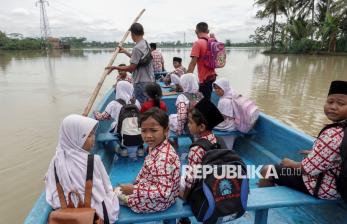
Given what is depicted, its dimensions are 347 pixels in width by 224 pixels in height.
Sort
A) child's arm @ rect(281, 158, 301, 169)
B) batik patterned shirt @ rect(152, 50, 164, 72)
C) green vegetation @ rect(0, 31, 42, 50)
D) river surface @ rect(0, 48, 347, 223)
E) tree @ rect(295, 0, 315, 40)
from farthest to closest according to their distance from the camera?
green vegetation @ rect(0, 31, 42, 50) → tree @ rect(295, 0, 315, 40) → batik patterned shirt @ rect(152, 50, 164, 72) → river surface @ rect(0, 48, 347, 223) → child's arm @ rect(281, 158, 301, 169)

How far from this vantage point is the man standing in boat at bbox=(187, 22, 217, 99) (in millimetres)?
3945

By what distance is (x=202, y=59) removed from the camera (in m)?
4.06

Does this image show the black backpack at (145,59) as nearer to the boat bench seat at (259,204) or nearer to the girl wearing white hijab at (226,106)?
the girl wearing white hijab at (226,106)

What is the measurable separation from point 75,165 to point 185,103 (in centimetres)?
214

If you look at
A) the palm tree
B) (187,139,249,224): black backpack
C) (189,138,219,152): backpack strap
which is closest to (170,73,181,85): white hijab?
(189,138,219,152): backpack strap

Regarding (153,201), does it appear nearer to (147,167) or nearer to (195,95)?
(147,167)

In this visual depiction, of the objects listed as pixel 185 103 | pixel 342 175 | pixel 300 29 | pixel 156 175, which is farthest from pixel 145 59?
pixel 300 29

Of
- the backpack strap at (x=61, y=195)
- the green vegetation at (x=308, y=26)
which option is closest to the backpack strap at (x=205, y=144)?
the backpack strap at (x=61, y=195)

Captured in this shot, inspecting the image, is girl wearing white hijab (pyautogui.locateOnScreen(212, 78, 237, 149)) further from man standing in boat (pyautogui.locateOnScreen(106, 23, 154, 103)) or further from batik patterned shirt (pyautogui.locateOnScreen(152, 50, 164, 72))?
batik patterned shirt (pyautogui.locateOnScreen(152, 50, 164, 72))

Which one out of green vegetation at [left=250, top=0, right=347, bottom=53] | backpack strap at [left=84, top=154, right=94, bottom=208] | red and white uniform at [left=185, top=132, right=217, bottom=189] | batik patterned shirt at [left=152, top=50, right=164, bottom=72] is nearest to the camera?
backpack strap at [left=84, top=154, right=94, bottom=208]

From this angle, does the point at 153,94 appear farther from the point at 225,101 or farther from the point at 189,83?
the point at 225,101

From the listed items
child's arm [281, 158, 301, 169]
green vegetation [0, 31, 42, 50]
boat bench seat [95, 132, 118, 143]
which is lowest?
boat bench seat [95, 132, 118, 143]

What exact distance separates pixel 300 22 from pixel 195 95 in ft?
97.5

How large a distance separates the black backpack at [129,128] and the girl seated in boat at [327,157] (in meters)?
1.75
